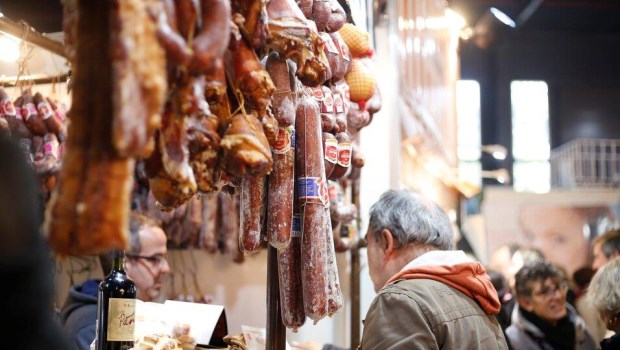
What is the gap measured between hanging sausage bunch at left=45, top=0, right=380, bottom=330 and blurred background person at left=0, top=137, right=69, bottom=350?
5 centimetres

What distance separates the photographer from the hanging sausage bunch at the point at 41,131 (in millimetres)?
3717

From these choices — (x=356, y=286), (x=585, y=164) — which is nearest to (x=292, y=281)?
(x=356, y=286)

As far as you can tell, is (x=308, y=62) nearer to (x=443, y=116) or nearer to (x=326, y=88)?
(x=326, y=88)

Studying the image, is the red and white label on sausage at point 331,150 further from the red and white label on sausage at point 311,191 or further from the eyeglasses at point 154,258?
the eyeglasses at point 154,258

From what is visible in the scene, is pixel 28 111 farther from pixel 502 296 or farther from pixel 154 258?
pixel 502 296

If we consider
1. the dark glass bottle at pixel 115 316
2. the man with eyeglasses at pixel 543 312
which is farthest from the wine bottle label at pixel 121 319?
the man with eyeglasses at pixel 543 312

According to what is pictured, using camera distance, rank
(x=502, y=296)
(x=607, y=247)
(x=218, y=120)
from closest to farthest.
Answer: (x=218, y=120) → (x=607, y=247) → (x=502, y=296)

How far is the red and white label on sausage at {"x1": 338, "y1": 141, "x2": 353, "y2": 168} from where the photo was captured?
2584mm

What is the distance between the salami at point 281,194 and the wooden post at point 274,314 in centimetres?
28

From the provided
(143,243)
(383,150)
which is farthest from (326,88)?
(383,150)

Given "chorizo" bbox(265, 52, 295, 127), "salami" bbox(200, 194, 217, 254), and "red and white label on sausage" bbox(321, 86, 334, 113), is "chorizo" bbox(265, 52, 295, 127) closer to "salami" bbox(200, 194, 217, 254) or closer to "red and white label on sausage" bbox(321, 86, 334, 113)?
"red and white label on sausage" bbox(321, 86, 334, 113)

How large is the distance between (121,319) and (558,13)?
22.5 meters

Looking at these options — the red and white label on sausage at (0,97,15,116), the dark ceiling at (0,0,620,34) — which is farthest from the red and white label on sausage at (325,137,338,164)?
the dark ceiling at (0,0,620,34)

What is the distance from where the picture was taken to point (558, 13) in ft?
75.1
